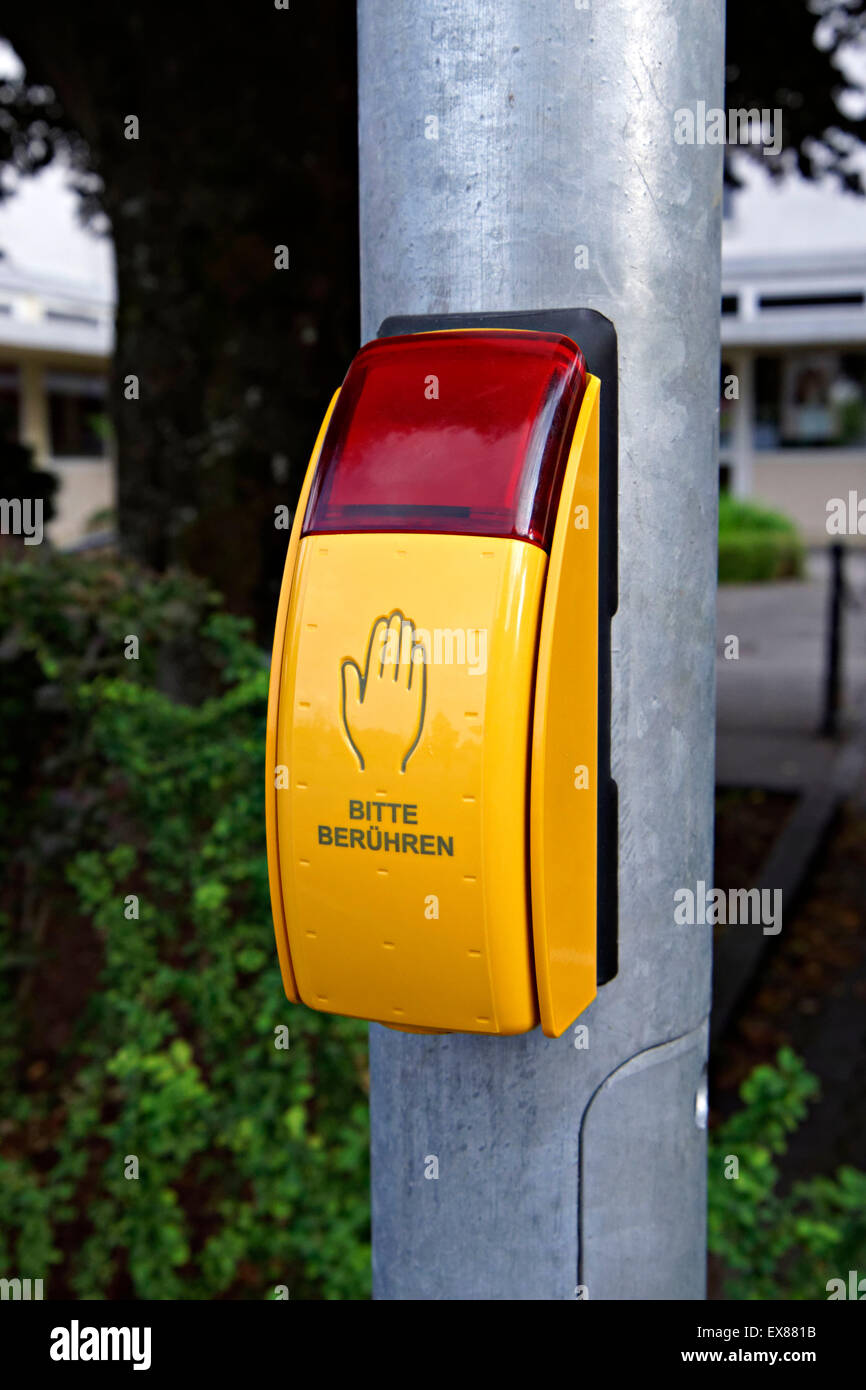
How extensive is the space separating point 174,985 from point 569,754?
2127 millimetres

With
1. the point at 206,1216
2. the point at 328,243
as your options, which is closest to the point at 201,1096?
the point at 206,1216

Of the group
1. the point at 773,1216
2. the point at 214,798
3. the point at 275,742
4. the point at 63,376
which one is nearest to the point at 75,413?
the point at 63,376

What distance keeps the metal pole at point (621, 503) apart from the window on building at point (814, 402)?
26813 mm

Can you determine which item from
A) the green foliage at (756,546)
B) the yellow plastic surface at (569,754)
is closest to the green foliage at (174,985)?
the yellow plastic surface at (569,754)

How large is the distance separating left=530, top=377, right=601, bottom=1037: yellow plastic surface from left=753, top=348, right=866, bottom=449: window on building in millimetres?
26962

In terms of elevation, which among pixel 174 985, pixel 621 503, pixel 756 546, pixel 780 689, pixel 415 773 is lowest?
pixel 174 985

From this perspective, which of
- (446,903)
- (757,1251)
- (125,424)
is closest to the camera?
(446,903)

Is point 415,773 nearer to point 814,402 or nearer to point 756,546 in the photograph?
point 756,546

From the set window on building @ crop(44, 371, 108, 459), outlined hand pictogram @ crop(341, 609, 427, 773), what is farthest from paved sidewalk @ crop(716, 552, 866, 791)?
window on building @ crop(44, 371, 108, 459)

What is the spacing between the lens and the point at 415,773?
3.53 feet

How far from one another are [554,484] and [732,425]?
89.2 ft

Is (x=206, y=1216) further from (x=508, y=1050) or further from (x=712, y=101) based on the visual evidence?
(x=712, y=101)

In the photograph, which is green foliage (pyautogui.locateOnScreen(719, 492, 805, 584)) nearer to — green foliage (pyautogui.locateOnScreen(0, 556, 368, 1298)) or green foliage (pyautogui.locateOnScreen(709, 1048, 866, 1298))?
green foliage (pyautogui.locateOnScreen(0, 556, 368, 1298))

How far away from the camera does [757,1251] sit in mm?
2625
